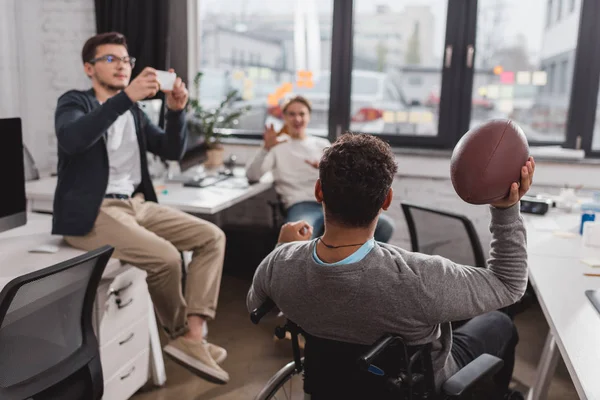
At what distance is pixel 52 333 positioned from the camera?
64.3 inches

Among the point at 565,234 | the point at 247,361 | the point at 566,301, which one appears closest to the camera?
the point at 566,301

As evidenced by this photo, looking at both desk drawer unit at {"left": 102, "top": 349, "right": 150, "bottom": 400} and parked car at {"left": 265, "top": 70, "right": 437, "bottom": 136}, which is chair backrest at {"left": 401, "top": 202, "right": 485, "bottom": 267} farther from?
parked car at {"left": 265, "top": 70, "right": 437, "bottom": 136}

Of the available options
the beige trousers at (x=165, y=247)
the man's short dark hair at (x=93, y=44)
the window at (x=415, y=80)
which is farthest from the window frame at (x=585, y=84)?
the man's short dark hair at (x=93, y=44)

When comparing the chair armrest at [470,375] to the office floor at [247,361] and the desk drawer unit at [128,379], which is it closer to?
the office floor at [247,361]

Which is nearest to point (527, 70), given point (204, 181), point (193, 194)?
point (204, 181)

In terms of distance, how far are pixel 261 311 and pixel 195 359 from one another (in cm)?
100

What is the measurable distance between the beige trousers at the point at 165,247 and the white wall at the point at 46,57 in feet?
5.65

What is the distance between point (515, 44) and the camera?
12.2 ft

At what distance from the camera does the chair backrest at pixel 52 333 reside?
1467 mm

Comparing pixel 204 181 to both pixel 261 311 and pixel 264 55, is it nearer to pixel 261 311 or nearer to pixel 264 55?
pixel 264 55

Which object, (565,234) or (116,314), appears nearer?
(116,314)

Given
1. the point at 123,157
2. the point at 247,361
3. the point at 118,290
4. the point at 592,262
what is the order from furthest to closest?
the point at 247,361 < the point at 123,157 < the point at 118,290 < the point at 592,262

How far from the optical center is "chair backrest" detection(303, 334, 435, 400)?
128cm

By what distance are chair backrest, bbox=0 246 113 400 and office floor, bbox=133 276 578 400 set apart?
2.43ft
